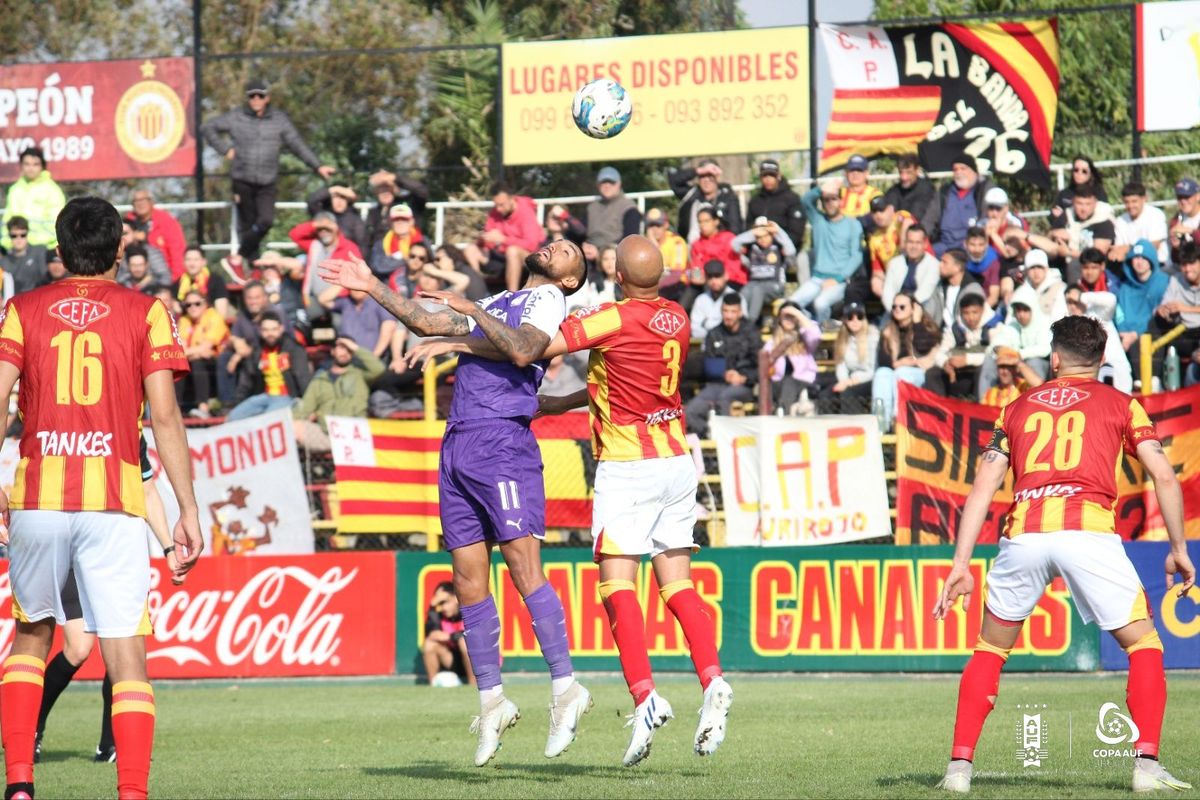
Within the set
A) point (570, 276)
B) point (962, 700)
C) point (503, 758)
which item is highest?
point (570, 276)

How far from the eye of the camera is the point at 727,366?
17.4 meters

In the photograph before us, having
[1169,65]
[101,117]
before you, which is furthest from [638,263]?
[101,117]

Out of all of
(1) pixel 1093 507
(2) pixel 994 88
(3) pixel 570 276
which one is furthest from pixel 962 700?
(2) pixel 994 88

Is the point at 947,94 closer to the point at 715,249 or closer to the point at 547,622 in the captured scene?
the point at 715,249

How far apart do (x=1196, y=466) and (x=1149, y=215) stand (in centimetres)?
431

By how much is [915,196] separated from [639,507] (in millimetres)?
11251

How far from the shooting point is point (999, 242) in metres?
18.1

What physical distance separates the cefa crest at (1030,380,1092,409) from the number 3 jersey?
396 cm

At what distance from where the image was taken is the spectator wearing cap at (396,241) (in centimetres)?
1983

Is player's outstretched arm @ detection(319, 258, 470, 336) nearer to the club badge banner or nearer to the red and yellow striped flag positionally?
the club badge banner

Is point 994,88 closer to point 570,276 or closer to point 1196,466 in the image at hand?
point 1196,466

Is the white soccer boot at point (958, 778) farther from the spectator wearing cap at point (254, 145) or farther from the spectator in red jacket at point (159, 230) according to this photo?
the spectator in red jacket at point (159, 230)

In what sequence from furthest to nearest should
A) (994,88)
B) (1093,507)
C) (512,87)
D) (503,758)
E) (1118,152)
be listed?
(1118,152) < (512,87) < (994,88) < (503,758) < (1093,507)

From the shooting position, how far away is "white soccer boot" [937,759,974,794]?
7.51 meters
